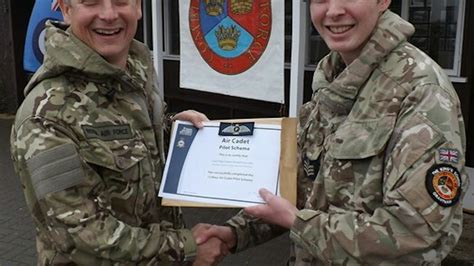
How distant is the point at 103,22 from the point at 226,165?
65cm

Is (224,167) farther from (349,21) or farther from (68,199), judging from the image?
(349,21)

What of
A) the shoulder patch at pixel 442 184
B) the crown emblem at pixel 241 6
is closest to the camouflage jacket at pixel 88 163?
the shoulder patch at pixel 442 184

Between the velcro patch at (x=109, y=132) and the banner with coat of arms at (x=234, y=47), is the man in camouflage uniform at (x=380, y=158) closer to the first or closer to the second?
the velcro patch at (x=109, y=132)

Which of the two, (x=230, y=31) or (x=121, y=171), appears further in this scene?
(x=230, y=31)

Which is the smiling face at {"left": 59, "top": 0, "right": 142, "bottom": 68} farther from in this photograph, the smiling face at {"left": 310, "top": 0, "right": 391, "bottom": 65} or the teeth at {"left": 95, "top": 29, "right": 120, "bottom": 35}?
the smiling face at {"left": 310, "top": 0, "right": 391, "bottom": 65}

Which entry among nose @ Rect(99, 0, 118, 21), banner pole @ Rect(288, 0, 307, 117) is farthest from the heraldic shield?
nose @ Rect(99, 0, 118, 21)

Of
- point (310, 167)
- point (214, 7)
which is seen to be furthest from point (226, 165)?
point (214, 7)

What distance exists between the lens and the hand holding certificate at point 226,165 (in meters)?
1.82

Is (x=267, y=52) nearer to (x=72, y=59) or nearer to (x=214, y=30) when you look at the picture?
(x=214, y=30)

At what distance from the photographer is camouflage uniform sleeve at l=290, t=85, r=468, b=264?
4.65 feet

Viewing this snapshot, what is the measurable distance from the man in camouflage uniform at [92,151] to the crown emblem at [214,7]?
3.60 m

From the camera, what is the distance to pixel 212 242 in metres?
1.99

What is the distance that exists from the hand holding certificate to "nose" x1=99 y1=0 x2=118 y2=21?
0.52 meters

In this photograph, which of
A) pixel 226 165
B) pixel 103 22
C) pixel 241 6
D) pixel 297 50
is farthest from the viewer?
pixel 241 6
